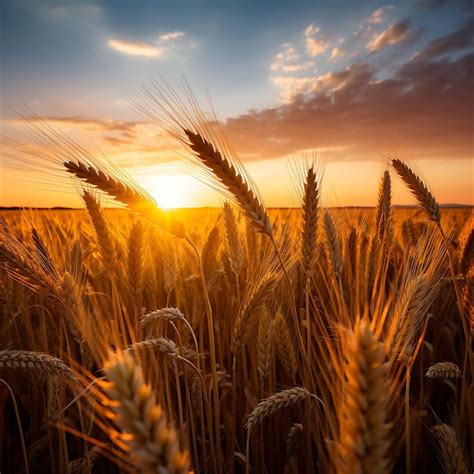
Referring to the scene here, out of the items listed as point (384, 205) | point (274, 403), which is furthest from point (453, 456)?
point (384, 205)

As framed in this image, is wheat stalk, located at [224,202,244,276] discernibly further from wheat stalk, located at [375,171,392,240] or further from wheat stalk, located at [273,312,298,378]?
wheat stalk, located at [375,171,392,240]

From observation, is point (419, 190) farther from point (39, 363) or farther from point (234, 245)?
point (39, 363)

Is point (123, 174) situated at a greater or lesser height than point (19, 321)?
greater

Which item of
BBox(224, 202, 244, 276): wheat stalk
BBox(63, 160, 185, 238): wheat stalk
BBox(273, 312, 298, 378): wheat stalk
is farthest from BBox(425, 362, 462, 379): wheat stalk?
BBox(63, 160, 185, 238): wheat stalk

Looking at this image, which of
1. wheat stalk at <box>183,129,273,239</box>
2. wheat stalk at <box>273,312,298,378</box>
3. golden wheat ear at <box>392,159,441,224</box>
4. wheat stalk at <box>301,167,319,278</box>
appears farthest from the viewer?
golden wheat ear at <box>392,159,441,224</box>

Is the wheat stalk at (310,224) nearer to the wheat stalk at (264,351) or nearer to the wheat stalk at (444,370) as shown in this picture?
the wheat stalk at (264,351)

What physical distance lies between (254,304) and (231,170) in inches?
25.7

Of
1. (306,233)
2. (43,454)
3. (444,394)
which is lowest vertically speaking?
(43,454)

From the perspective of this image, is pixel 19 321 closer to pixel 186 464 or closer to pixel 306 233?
pixel 306 233

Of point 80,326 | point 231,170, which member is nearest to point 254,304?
point 231,170

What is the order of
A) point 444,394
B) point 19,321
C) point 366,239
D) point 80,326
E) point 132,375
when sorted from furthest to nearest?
point 19,321 → point 366,239 → point 444,394 → point 80,326 → point 132,375

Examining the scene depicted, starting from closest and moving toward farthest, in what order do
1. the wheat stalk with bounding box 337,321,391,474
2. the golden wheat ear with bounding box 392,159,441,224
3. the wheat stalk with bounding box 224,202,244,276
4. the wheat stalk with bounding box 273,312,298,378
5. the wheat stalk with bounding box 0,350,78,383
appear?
the wheat stalk with bounding box 337,321,391,474 → the wheat stalk with bounding box 0,350,78,383 → the wheat stalk with bounding box 273,312,298,378 → the golden wheat ear with bounding box 392,159,441,224 → the wheat stalk with bounding box 224,202,244,276

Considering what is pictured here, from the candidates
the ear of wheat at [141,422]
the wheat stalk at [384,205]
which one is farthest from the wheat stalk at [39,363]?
the wheat stalk at [384,205]

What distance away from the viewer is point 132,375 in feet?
1.81
